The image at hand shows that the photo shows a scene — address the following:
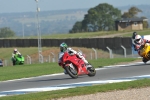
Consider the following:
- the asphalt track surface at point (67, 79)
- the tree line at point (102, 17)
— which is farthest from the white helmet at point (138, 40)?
the tree line at point (102, 17)

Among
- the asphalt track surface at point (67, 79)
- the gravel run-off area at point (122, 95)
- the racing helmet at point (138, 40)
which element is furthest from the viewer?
the racing helmet at point (138, 40)

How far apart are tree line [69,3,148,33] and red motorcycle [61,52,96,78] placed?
130m

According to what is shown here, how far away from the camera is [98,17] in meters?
155

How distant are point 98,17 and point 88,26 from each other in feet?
20.4

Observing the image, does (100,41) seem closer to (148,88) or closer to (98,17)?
(148,88)

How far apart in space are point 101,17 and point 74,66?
448ft

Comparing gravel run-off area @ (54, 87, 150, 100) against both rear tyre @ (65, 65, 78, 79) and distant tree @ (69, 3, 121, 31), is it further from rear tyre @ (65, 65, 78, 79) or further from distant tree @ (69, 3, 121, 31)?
distant tree @ (69, 3, 121, 31)

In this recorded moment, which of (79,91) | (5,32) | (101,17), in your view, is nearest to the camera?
(79,91)

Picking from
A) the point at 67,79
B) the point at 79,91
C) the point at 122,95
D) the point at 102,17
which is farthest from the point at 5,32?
the point at 122,95

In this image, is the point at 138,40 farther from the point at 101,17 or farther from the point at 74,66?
the point at 101,17

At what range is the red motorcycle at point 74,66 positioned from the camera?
798 inches

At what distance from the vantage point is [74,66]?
20578mm

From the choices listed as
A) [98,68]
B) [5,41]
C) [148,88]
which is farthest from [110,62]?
[5,41]

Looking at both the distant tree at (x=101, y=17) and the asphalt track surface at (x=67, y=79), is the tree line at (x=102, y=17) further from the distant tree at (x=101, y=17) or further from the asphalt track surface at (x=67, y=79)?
the asphalt track surface at (x=67, y=79)
